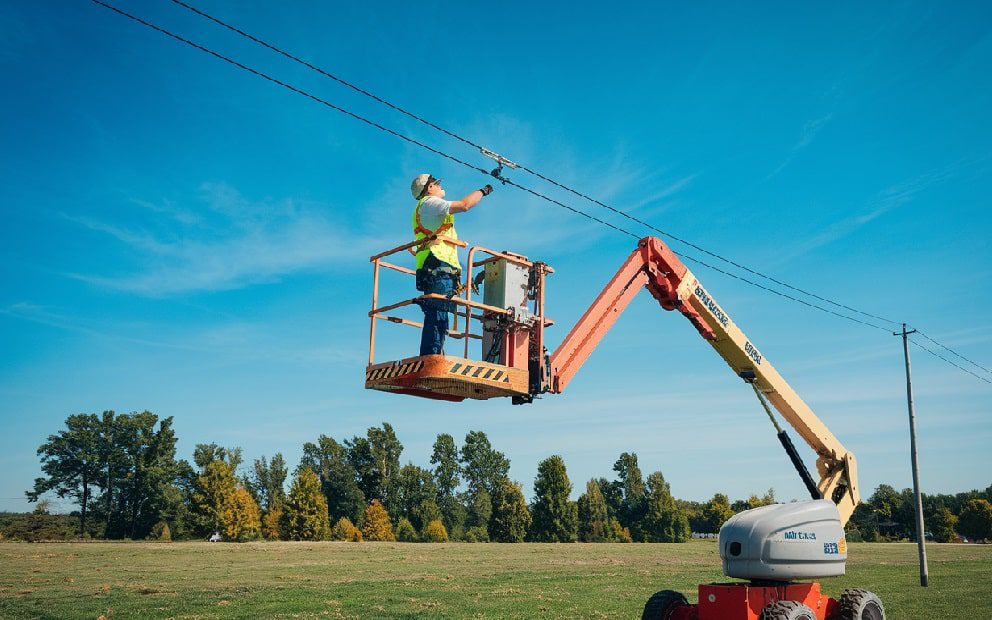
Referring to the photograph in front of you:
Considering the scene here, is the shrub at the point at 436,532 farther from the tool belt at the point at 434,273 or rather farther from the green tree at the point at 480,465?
the tool belt at the point at 434,273

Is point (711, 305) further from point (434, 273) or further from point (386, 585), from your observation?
point (386, 585)

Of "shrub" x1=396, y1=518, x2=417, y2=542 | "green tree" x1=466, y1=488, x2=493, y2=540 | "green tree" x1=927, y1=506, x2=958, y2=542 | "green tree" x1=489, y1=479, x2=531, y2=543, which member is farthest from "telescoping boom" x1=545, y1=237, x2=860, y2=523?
"green tree" x1=927, y1=506, x2=958, y2=542

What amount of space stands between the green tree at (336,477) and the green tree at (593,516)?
28.5 meters

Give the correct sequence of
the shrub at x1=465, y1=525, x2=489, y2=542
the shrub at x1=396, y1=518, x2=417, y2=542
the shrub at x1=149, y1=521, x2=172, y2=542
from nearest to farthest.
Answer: the shrub at x1=149, y1=521, x2=172, y2=542 < the shrub at x1=396, y1=518, x2=417, y2=542 < the shrub at x1=465, y1=525, x2=489, y2=542

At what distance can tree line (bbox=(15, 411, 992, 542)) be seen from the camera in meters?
81.8

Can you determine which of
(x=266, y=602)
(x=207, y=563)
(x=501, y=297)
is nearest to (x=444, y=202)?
(x=501, y=297)

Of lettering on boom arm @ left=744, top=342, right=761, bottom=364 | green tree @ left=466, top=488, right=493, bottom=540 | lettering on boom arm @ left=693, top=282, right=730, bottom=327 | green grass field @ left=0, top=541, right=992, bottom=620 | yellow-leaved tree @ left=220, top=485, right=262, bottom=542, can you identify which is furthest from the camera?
green tree @ left=466, top=488, right=493, bottom=540

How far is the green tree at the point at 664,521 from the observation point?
99.2m

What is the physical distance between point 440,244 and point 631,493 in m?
101

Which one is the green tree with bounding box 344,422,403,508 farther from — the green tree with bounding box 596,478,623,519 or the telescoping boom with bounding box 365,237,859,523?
the telescoping boom with bounding box 365,237,859,523

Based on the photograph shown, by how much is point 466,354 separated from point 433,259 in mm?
1537

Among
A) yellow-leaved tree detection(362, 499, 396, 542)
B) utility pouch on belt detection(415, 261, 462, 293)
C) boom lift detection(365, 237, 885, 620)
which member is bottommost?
yellow-leaved tree detection(362, 499, 396, 542)

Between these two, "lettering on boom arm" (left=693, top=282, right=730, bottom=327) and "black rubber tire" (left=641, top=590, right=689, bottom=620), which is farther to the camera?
"lettering on boom arm" (left=693, top=282, right=730, bottom=327)

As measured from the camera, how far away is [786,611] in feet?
35.9
